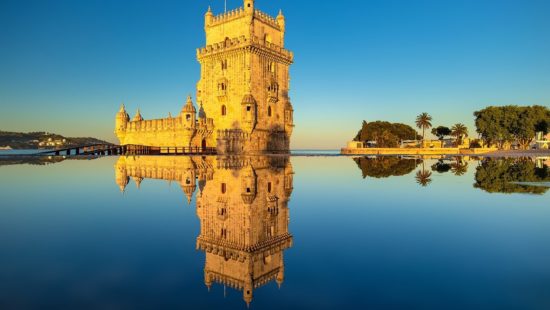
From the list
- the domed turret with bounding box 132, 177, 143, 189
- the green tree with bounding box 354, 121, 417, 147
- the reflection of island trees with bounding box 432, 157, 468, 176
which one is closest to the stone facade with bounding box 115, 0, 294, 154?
the reflection of island trees with bounding box 432, 157, 468, 176

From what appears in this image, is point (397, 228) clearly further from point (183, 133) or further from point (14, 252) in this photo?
point (183, 133)

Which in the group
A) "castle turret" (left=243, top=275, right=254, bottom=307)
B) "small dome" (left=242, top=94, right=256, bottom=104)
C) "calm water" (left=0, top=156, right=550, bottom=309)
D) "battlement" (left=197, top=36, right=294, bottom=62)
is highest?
"battlement" (left=197, top=36, right=294, bottom=62)

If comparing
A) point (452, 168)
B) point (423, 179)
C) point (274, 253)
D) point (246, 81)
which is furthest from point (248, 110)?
point (274, 253)

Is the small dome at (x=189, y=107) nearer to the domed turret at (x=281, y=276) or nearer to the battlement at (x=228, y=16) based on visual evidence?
the battlement at (x=228, y=16)

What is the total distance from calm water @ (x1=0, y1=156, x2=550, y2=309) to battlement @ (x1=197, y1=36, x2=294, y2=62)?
33.5m

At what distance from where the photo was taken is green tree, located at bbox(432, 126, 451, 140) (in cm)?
9425

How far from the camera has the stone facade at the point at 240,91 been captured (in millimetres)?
40656

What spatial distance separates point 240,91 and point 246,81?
1.41m

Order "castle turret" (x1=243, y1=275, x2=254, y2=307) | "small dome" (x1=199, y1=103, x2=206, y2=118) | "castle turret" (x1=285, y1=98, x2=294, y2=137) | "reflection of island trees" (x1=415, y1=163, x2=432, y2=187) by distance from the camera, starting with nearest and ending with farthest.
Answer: "castle turret" (x1=243, y1=275, x2=254, y2=307) < "reflection of island trees" (x1=415, y1=163, x2=432, y2=187) < "small dome" (x1=199, y1=103, x2=206, y2=118) < "castle turret" (x1=285, y1=98, x2=294, y2=137)

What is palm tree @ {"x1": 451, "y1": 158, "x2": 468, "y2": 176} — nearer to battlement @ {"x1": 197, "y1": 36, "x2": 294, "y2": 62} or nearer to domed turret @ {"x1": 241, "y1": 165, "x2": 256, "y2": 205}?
domed turret @ {"x1": 241, "y1": 165, "x2": 256, "y2": 205}

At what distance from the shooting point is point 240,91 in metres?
41.2

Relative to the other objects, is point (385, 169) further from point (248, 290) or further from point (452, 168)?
point (248, 290)

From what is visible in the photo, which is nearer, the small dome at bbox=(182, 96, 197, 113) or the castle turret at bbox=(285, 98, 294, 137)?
the small dome at bbox=(182, 96, 197, 113)

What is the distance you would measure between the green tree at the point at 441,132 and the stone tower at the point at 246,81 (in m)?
63.3
